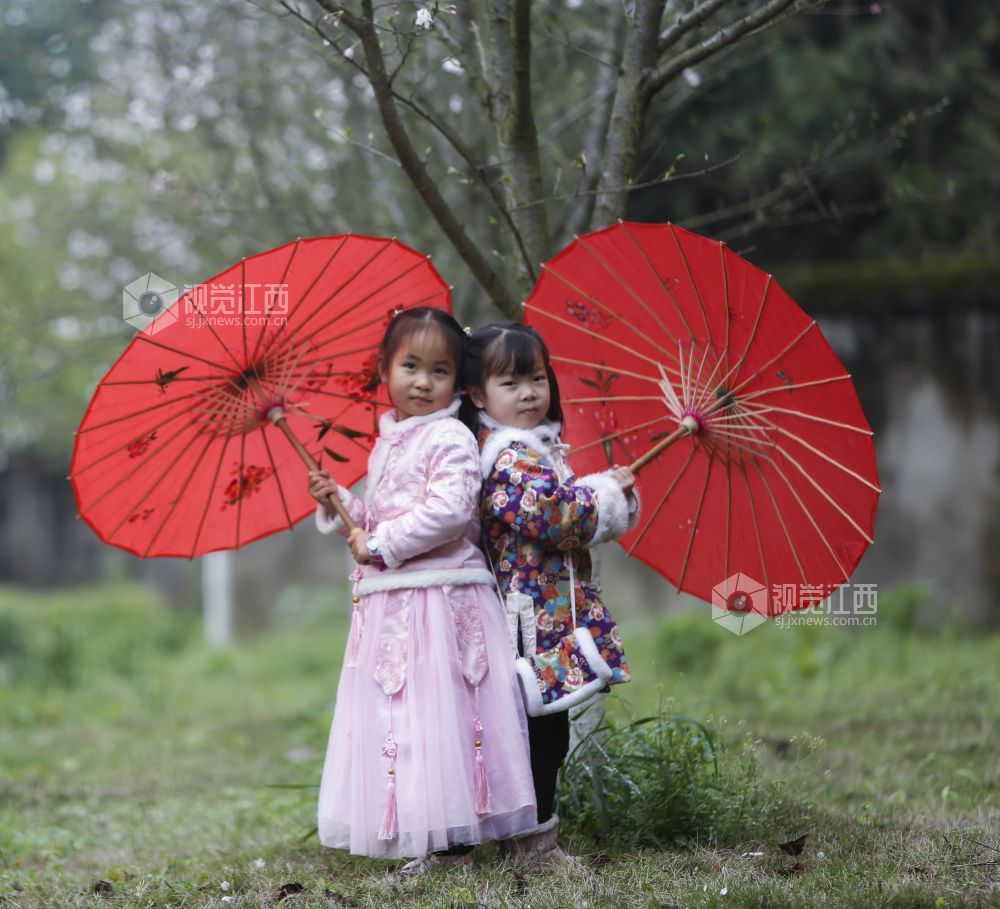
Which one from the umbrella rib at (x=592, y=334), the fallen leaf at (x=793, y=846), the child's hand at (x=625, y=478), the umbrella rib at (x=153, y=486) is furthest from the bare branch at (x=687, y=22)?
the fallen leaf at (x=793, y=846)

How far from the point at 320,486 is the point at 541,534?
0.65 metres

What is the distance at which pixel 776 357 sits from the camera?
3.24 m

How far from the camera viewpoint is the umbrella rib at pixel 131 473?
3449mm

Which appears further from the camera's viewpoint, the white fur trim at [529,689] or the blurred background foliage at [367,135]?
the blurred background foliage at [367,135]

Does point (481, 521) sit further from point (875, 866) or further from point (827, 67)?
point (827, 67)

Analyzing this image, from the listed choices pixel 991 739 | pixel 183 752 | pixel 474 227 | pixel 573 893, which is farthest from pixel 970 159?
pixel 573 893

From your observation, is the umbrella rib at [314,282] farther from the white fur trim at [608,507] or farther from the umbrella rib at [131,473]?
the white fur trim at [608,507]

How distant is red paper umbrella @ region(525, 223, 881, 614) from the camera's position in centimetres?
322

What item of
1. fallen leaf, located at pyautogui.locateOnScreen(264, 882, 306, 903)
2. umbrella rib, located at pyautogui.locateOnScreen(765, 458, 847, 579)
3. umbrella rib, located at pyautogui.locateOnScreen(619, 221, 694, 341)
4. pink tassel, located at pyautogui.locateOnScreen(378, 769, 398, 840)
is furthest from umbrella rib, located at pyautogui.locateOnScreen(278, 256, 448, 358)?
fallen leaf, located at pyautogui.locateOnScreen(264, 882, 306, 903)

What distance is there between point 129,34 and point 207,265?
1.62m

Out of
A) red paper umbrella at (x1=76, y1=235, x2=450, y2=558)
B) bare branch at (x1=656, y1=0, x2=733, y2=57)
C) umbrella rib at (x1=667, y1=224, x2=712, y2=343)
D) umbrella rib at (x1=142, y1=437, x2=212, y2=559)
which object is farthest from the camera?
bare branch at (x1=656, y1=0, x2=733, y2=57)

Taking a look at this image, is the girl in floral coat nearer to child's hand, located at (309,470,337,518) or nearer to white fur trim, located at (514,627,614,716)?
white fur trim, located at (514,627,614,716)

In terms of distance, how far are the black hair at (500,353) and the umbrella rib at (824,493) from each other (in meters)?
0.67

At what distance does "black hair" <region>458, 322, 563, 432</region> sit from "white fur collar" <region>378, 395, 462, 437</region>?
6 cm
